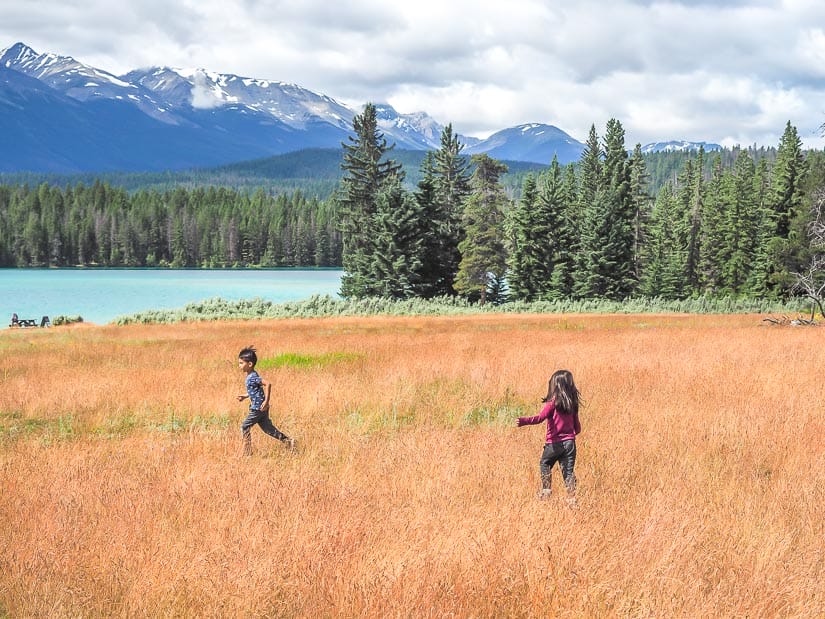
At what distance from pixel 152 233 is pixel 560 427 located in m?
155

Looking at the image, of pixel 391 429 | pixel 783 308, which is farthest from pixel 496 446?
pixel 783 308

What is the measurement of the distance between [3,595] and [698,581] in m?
4.47

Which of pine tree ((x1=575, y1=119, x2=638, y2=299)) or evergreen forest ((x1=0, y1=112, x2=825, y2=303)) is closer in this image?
evergreen forest ((x1=0, y1=112, x2=825, y2=303))

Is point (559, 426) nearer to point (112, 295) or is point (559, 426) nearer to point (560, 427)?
point (560, 427)

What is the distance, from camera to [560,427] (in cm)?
586

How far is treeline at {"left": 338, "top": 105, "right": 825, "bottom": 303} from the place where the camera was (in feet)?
162

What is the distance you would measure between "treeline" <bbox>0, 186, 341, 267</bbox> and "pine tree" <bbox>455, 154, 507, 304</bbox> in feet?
329

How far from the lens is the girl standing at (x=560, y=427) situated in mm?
5762


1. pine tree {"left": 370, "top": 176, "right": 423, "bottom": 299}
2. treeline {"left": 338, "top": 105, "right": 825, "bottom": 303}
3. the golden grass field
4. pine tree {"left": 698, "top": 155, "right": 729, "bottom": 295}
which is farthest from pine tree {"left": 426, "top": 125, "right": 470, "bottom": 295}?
the golden grass field

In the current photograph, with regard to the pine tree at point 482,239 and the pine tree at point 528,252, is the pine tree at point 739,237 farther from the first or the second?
the pine tree at point 482,239

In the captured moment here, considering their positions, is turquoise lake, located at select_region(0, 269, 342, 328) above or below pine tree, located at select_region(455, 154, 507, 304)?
below

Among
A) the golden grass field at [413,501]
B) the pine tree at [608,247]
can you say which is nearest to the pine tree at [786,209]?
the pine tree at [608,247]

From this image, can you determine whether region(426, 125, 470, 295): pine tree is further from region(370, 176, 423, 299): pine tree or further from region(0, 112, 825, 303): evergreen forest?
region(370, 176, 423, 299): pine tree

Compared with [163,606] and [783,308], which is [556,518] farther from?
[783,308]
